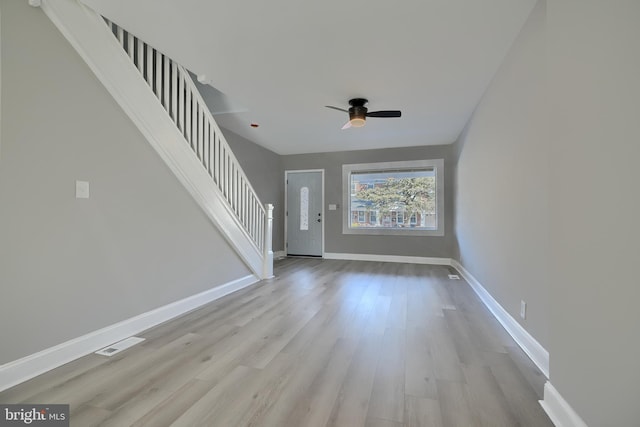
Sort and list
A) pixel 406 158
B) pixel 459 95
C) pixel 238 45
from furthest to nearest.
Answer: pixel 406 158, pixel 459 95, pixel 238 45

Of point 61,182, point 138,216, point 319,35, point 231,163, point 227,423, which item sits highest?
point 319,35

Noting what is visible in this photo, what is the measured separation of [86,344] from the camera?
2012mm

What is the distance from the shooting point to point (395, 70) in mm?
2846

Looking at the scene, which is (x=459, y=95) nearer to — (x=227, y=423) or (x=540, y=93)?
(x=540, y=93)

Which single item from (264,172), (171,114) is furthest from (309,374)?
(264,172)

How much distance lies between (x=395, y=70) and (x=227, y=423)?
3.14 meters

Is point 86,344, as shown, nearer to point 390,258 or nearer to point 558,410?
point 558,410

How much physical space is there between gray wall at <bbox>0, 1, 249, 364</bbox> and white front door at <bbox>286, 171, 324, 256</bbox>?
13.9ft

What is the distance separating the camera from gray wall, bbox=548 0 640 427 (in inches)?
36.6

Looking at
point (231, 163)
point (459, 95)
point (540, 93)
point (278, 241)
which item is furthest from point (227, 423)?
point (278, 241)

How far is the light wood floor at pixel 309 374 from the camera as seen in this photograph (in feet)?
4.60

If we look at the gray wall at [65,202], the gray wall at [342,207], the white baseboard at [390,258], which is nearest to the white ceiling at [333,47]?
the gray wall at [65,202]

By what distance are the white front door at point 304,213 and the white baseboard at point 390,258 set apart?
43cm

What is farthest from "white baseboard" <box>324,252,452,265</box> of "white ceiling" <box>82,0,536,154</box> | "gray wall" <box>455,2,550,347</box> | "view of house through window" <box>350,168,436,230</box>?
"white ceiling" <box>82,0,536,154</box>
